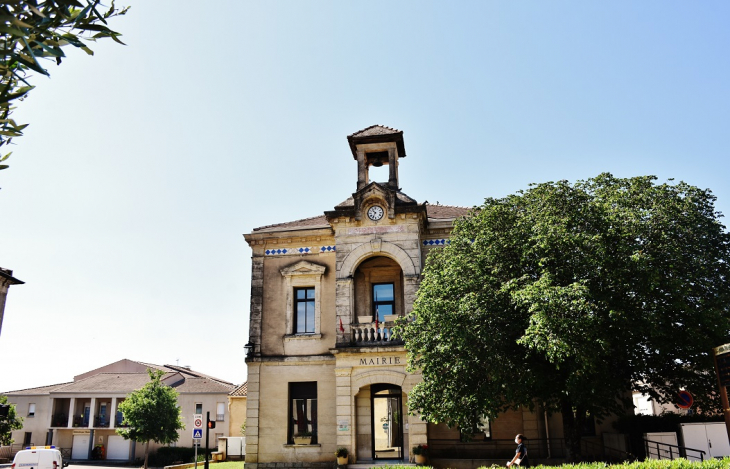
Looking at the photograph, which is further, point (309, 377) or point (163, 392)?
point (163, 392)

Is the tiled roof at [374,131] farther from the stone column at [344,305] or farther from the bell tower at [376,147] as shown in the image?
the stone column at [344,305]

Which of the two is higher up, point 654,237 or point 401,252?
point 401,252

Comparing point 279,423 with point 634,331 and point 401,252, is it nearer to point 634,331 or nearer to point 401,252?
point 401,252

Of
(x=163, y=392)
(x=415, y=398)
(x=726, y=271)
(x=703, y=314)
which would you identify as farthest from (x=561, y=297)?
(x=163, y=392)

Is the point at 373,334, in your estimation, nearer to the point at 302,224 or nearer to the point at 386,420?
the point at 386,420

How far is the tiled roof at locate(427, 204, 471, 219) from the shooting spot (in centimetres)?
2624

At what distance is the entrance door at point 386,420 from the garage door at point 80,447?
39.1m

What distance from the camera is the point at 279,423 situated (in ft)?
78.0

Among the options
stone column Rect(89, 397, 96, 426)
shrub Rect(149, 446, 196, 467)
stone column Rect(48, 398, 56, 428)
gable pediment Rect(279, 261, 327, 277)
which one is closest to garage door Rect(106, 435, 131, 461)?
stone column Rect(89, 397, 96, 426)

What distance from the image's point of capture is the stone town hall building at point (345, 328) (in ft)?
73.8

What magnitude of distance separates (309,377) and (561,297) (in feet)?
40.1

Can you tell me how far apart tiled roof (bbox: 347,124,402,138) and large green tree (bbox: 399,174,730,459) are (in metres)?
8.15

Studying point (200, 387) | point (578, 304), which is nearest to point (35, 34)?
point (578, 304)

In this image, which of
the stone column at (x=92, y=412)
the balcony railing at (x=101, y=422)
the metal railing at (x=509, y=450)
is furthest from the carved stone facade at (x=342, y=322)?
the balcony railing at (x=101, y=422)
